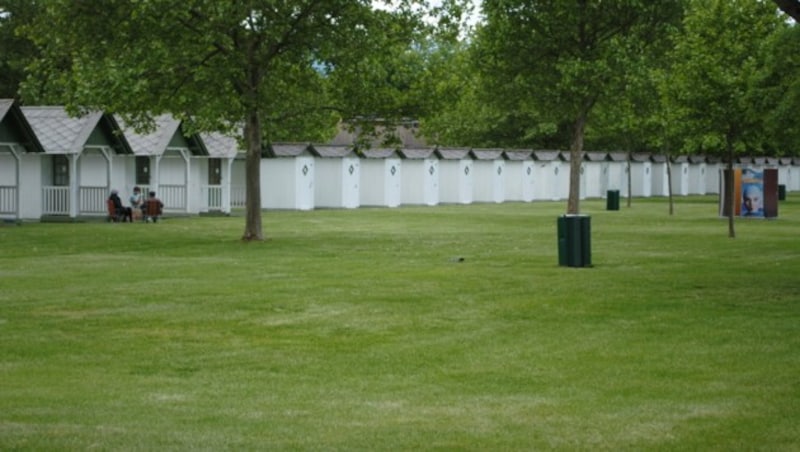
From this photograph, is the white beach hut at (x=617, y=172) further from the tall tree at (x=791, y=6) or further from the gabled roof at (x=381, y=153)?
the tall tree at (x=791, y=6)

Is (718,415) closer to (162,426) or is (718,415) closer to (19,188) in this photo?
(162,426)

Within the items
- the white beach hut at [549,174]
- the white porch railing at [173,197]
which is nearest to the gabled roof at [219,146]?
the white porch railing at [173,197]

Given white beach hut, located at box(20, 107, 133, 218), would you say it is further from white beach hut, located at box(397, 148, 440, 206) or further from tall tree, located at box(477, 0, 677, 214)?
white beach hut, located at box(397, 148, 440, 206)

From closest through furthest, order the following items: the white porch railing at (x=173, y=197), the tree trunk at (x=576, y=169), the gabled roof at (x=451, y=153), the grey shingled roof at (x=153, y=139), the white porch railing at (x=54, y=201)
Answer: the tree trunk at (x=576, y=169), the white porch railing at (x=54, y=201), the grey shingled roof at (x=153, y=139), the white porch railing at (x=173, y=197), the gabled roof at (x=451, y=153)

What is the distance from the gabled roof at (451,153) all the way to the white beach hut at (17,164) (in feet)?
84.4

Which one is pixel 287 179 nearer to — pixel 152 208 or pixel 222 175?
pixel 222 175

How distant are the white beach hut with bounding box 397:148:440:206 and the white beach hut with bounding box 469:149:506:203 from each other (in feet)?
15.0

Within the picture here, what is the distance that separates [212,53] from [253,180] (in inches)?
142

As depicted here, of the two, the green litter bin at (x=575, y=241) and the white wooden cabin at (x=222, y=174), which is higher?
the white wooden cabin at (x=222, y=174)

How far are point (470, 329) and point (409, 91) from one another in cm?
1971

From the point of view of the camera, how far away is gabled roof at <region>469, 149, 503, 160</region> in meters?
71.2

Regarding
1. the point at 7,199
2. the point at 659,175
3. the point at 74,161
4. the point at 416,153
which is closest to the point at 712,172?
the point at 659,175

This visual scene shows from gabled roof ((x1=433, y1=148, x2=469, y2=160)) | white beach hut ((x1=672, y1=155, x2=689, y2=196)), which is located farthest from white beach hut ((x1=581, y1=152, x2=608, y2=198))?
gabled roof ((x1=433, y1=148, x2=469, y2=160))

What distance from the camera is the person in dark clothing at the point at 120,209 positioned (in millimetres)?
46156
